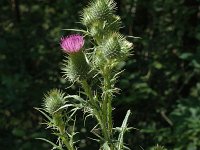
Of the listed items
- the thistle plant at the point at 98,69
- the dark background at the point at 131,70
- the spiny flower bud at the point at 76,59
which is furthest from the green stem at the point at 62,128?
the dark background at the point at 131,70

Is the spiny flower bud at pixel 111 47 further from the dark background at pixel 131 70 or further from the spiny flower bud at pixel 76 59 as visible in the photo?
the dark background at pixel 131 70

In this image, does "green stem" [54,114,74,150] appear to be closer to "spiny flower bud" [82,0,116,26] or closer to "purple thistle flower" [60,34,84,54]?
"purple thistle flower" [60,34,84,54]

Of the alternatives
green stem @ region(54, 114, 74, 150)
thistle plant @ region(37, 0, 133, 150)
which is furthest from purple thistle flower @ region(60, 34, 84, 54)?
green stem @ region(54, 114, 74, 150)

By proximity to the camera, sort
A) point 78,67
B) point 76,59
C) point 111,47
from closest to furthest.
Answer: point 111,47 → point 78,67 → point 76,59

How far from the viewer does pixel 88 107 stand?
282 cm

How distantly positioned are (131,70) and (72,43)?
131 inches

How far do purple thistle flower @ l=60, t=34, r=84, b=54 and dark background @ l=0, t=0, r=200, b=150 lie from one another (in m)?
1.88

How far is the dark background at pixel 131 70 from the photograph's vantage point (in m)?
5.05

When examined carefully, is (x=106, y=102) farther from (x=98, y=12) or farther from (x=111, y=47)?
(x=98, y=12)

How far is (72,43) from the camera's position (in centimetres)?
298

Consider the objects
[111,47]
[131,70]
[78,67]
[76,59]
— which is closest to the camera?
[111,47]

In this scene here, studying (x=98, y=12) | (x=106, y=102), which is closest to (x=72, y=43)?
(x=98, y=12)

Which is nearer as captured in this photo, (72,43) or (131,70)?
(72,43)

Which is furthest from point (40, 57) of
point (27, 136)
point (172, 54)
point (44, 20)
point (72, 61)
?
point (72, 61)
